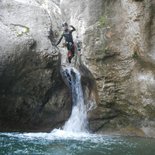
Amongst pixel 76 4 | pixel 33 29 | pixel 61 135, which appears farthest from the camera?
pixel 76 4

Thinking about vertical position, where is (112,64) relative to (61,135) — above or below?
above

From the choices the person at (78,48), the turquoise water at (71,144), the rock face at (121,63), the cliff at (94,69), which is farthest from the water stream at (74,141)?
the rock face at (121,63)

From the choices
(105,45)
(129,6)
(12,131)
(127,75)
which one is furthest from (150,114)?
(12,131)

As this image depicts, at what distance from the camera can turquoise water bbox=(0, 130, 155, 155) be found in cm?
1253

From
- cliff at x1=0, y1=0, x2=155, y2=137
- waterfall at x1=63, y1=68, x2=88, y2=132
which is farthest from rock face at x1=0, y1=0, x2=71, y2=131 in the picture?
waterfall at x1=63, y1=68, x2=88, y2=132

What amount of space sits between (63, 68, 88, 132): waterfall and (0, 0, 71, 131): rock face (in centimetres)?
29

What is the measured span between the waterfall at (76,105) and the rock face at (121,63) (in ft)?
1.37

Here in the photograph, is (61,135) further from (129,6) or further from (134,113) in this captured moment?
(129,6)

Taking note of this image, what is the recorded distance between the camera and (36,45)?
16.4m

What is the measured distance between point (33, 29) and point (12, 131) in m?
4.46

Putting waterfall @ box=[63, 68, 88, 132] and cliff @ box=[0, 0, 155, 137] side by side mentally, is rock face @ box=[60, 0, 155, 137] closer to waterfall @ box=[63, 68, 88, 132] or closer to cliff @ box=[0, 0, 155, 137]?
cliff @ box=[0, 0, 155, 137]

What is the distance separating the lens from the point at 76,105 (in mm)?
17594

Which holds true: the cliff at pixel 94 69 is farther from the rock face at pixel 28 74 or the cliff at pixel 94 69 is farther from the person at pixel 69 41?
the person at pixel 69 41

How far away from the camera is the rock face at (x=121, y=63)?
16250 mm
